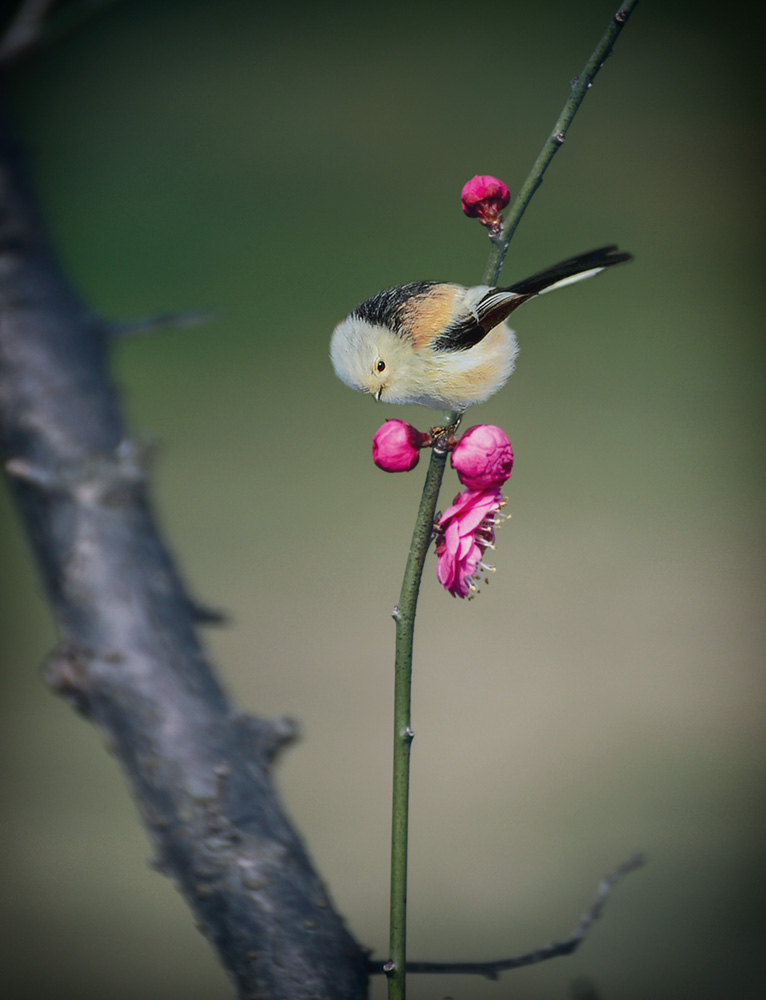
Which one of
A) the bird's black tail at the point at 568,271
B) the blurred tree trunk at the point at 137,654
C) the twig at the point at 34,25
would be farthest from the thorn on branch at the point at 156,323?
the bird's black tail at the point at 568,271

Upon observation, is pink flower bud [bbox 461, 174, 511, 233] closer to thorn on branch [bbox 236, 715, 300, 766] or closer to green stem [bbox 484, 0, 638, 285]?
green stem [bbox 484, 0, 638, 285]

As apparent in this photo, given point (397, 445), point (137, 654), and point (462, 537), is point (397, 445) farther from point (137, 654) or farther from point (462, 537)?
point (137, 654)

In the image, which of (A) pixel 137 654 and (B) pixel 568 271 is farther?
(A) pixel 137 654

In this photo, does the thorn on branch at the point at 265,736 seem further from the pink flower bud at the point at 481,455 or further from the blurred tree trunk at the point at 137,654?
the pink flower bud at the point at 481,455

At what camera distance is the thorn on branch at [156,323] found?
20.5 inches

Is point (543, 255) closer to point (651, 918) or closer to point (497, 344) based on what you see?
point (497, 344)

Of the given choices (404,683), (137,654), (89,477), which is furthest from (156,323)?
(404,683)

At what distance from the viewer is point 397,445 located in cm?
32

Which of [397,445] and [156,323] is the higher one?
[156,323]

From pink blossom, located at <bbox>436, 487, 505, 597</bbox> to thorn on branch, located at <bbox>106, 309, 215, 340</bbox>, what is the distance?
0.29 meters

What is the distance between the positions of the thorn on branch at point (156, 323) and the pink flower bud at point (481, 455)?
0.29m

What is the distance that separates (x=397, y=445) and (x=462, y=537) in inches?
1.8

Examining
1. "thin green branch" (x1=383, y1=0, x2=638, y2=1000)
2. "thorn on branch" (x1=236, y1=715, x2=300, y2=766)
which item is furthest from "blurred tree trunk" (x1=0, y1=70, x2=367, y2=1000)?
"thin green branch" (x1=383, y1=0, x2=638, y2=1000)

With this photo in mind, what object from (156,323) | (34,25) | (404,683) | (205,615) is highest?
(34,25)
